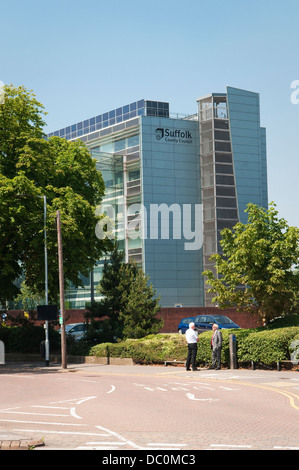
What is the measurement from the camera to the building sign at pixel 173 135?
273 ft

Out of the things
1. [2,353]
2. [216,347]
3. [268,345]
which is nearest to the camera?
[268,345]

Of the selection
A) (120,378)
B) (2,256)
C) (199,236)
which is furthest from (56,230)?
(199,236)

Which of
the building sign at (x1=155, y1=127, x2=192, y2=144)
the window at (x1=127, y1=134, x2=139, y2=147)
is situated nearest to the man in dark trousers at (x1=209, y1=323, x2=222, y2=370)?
the building sign at (x1=155, y1=127, x2=192, y2=144)

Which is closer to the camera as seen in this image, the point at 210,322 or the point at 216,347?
the point at 216,347

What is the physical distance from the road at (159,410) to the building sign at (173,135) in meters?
58.5

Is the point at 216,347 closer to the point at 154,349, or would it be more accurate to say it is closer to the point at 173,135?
the point at 154,349

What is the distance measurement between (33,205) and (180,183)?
48.3 m

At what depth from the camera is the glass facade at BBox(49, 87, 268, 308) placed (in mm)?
81625

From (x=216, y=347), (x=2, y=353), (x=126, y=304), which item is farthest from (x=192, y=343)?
(x=2, y=353)

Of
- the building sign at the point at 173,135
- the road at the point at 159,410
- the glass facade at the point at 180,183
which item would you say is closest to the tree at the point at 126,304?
the road at the point at 159,410

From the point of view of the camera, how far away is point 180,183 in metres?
83.6

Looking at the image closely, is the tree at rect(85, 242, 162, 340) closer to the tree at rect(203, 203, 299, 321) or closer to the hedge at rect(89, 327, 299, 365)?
the hedge at rect(89, 327, 299, 365)

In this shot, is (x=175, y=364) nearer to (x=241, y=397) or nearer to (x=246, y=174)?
(x=241, y=397)

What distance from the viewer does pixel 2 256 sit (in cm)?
3756
